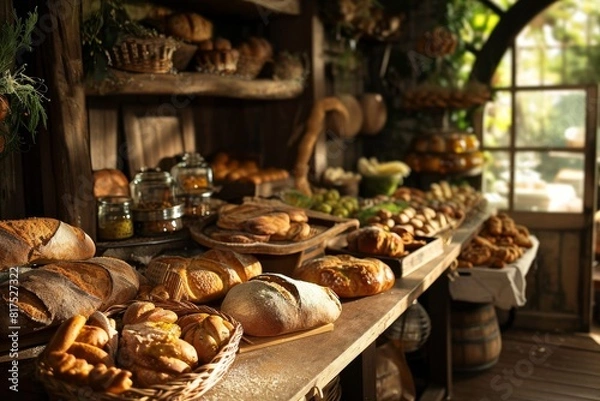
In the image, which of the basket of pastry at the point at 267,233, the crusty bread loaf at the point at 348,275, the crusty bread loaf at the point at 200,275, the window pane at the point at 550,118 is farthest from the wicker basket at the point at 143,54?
the window pane at the point at 550,118

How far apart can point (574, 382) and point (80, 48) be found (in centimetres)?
336

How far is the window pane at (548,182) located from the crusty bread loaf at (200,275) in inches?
127

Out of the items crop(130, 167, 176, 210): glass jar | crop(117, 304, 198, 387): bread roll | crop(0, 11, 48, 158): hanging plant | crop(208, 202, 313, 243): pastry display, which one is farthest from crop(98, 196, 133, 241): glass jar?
crop(117, 304, 198, 387): bread roll

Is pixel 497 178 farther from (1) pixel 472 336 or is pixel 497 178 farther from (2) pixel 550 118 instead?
(1) pixel 472 336

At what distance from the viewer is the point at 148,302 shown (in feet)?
6.64

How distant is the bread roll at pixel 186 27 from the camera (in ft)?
10.2

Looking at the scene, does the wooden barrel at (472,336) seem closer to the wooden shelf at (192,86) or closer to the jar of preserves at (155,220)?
the wooden shelf at (192,86)

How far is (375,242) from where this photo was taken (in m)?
2.99

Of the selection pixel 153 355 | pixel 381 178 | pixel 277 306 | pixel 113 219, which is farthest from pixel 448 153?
pixel 153 355

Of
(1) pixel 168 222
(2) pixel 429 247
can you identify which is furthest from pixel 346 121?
(1) pixel 168 222

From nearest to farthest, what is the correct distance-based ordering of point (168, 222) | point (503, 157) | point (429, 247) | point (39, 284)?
point (39, 284)
point (168, 222)
point (429, 247)
point (503, 157)

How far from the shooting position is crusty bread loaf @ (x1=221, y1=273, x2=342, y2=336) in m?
2.08

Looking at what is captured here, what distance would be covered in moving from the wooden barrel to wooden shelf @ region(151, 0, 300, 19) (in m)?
2.03

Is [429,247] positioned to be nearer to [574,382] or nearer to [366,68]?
[574,382]
